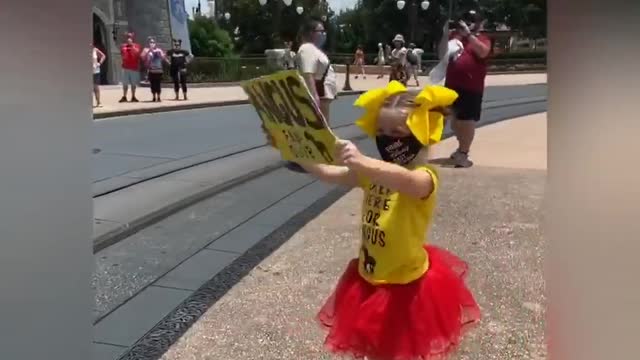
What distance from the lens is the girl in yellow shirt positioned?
8.50 ft

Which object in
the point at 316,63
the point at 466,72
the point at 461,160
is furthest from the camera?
the point at 461,160

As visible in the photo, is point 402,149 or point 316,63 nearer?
point 402,149

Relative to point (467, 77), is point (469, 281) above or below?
below

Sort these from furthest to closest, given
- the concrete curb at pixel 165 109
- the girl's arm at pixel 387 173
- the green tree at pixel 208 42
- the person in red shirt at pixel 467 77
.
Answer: the green tree at pixel 208 42
the concrete curb at pixel 165 109
the person in red shirt at pixel 467 77
the girl's arm at pixel 387 173

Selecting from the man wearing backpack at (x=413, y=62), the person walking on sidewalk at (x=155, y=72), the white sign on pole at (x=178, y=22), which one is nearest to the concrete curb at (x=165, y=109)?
the person walking on sidewalk at (x=155, y=72)

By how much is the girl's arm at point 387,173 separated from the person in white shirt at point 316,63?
5277mm

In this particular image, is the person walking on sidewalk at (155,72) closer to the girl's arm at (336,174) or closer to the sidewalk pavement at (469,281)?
the sidewalk pavement at (469,281)

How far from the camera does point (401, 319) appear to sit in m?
2.62

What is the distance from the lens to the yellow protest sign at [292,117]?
2289 mm

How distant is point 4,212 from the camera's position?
7.76ft

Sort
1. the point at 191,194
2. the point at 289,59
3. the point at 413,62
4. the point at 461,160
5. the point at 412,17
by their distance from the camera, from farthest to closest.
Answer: the point at 412,17 < the point at 413,62 < the point at 289,59 < the point at 461,160 < the point at 191,194

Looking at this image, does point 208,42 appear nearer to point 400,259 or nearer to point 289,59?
point 289,59

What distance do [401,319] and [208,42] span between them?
113ft

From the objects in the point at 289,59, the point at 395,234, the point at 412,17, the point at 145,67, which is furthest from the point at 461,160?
the point at 412,17
